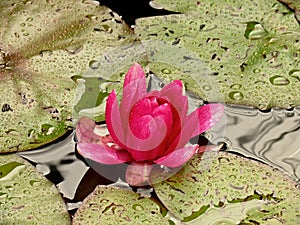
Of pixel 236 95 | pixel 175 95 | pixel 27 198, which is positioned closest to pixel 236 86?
pixel 236 95

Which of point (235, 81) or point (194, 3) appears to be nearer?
point (235, 81)

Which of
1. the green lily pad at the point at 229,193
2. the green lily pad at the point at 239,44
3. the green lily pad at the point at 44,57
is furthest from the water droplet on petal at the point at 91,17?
the green lily pad at the point at 229,193

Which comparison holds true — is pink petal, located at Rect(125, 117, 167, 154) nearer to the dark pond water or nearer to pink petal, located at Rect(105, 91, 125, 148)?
pink petal, located at Rect(105, 91, 125, 148)

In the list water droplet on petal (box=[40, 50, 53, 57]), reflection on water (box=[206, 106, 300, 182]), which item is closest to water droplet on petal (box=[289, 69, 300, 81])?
reflection on water (box=[206, 106, 300, 182])

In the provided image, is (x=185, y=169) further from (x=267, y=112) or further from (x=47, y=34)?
(x=47, y=34)

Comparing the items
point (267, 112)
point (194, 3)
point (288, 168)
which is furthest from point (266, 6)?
point (288, 168)

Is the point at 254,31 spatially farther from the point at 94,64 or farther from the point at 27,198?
the point at 27,198

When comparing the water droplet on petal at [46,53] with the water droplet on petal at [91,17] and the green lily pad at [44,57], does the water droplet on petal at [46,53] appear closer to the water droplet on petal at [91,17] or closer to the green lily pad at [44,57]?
the green lily pad at [44,57]
